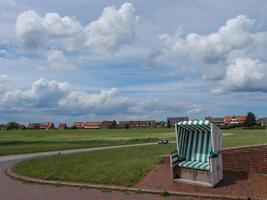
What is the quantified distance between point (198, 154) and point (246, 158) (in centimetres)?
126

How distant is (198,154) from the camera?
1173 cm

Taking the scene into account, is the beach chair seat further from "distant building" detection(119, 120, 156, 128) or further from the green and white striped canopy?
"distant building" detection(119, 120, 156, 128)

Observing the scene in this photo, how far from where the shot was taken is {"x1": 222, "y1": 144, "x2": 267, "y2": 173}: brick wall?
11.1m

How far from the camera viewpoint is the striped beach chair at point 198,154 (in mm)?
10633

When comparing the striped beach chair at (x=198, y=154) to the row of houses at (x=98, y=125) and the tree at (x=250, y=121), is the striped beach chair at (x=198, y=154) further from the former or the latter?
the row of houses at (x=98, y=125)

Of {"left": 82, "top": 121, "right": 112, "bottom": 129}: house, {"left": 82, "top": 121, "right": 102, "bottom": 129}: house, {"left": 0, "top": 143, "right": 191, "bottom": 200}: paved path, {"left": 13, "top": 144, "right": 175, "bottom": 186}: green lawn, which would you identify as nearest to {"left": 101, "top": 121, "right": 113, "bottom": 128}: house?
{"left": 82, "top": 121, "right": 112, "bottom": 129}: house

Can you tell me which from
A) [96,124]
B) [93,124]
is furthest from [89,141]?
[93,124]

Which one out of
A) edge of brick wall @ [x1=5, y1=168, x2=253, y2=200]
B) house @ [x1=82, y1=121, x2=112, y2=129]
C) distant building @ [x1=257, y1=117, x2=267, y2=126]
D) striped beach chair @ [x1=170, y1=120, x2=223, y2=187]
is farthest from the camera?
house @ [x1=82, y1=121, x2=112, y2=129]

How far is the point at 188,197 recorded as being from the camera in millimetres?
10023

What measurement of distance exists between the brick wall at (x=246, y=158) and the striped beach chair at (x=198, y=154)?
430 millimetres

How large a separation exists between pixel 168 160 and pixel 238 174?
231 centimetres

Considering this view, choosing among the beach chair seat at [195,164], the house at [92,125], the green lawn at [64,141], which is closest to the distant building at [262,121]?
the green lawn at [64,141]

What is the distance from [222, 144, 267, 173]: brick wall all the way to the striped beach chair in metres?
0.43

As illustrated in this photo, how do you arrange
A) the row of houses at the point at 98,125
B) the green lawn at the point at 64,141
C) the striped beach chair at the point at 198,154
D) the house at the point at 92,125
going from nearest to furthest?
the striped beach chair at the point at 198,154 → the green lawn at the point at 64,141 → the row of houses at the point at 98,125 → the house at the point at 92,125
